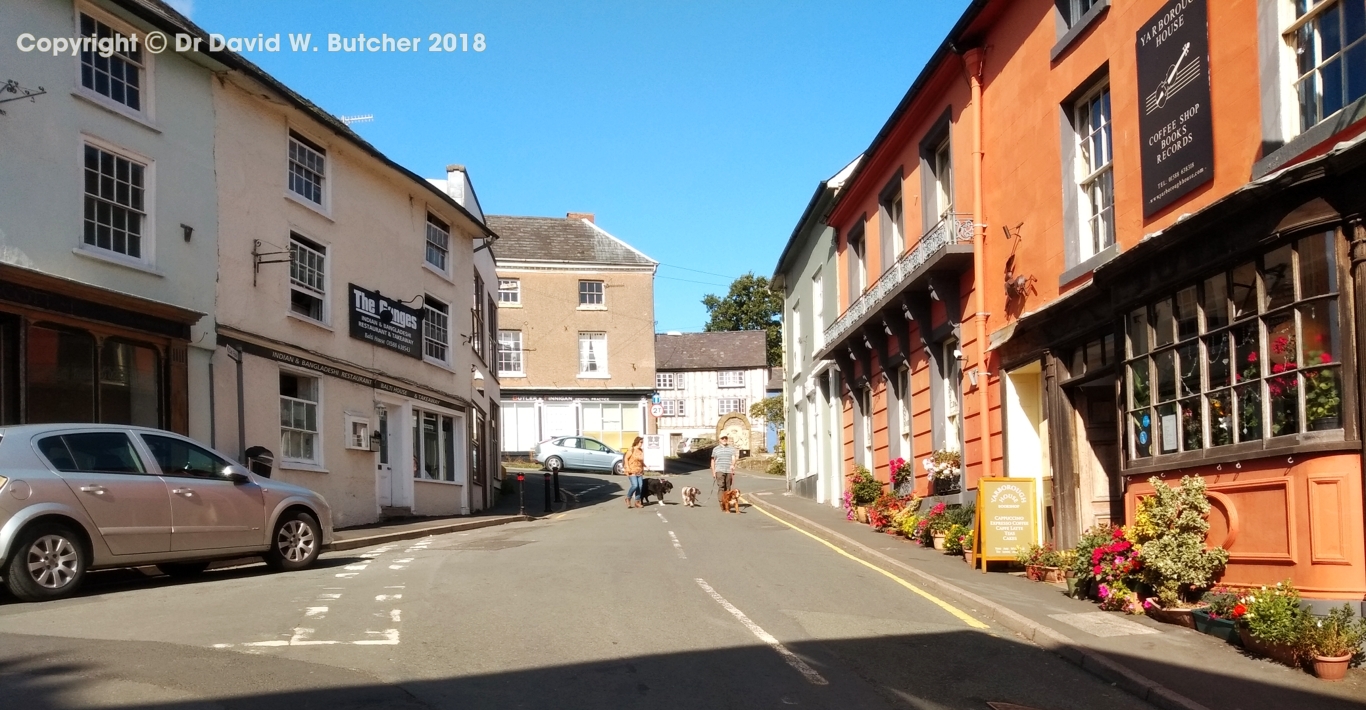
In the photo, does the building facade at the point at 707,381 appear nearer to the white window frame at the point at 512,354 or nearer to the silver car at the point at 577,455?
the white window frame at the point at 512,354

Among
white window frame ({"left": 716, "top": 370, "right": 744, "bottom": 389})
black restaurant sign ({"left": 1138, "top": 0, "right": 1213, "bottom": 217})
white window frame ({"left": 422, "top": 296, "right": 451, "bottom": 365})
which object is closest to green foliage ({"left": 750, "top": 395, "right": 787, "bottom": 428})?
white window frame ({"left": 716, "top": 370, "right": 744, "bottom": 389})

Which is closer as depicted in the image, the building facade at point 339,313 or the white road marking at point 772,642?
the white road marking at point 772,642

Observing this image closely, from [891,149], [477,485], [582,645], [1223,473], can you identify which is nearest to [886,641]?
[582,645]

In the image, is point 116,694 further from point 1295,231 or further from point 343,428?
point 343,428

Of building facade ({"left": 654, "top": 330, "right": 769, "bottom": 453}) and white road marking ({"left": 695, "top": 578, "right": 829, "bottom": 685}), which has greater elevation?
building facade ({"left": 654, "top": 330, "right": 769, "bottom": 453})

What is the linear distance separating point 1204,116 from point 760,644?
6230mm

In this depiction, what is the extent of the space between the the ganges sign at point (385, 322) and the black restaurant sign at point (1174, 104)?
15.2 metres

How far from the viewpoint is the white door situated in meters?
23.0

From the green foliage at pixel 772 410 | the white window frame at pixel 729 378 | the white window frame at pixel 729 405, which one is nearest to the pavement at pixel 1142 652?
the green foliage at pixel 772 410

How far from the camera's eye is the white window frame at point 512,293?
4962cm

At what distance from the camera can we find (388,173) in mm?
23469

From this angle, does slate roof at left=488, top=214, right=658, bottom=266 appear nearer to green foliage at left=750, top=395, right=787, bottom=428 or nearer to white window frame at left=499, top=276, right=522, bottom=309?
white window frame at left=499, top=276, right=522, bottom=309

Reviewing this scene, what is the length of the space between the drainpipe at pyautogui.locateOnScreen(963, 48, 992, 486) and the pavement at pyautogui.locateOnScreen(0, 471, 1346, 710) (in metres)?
3.17

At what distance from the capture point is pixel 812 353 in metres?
31.0
